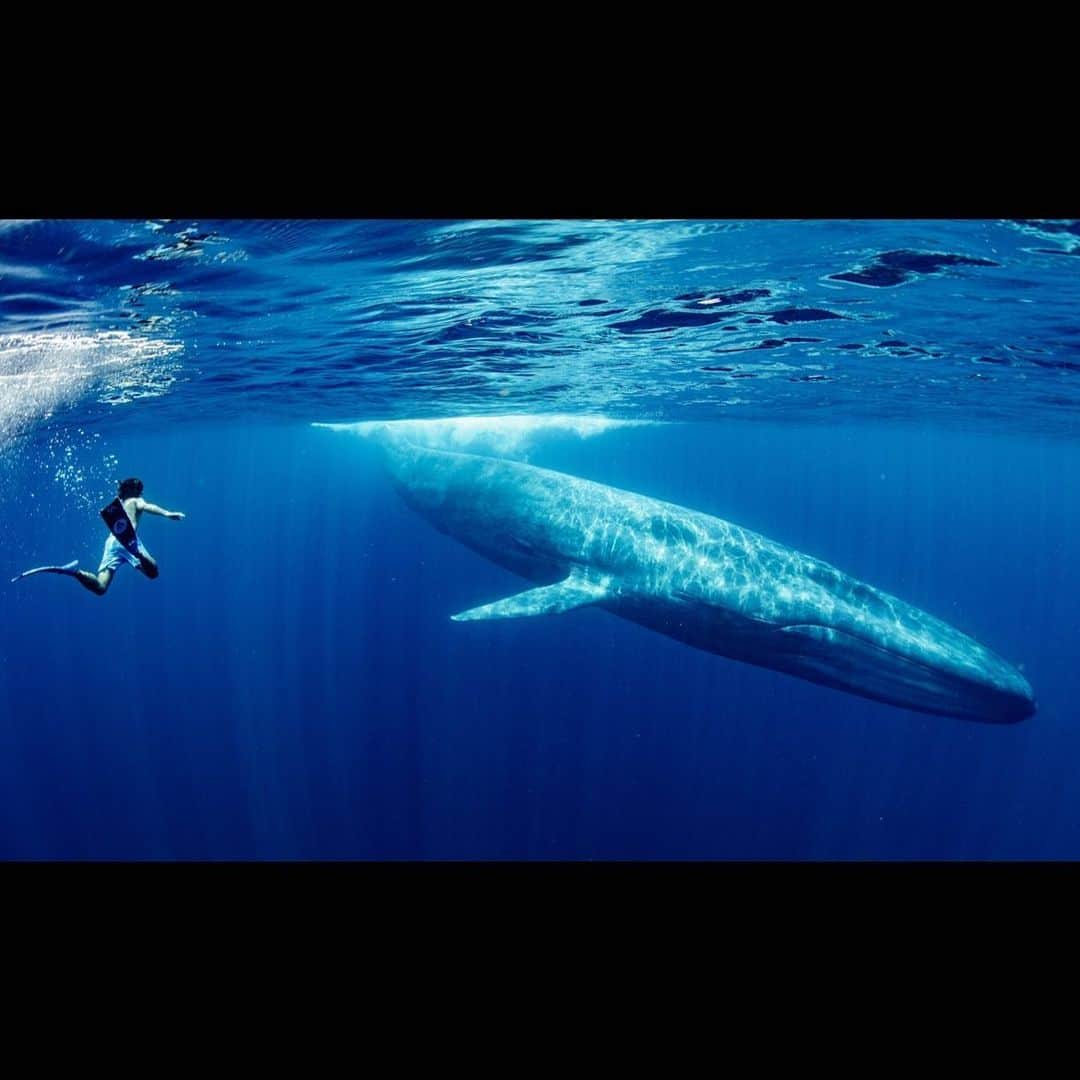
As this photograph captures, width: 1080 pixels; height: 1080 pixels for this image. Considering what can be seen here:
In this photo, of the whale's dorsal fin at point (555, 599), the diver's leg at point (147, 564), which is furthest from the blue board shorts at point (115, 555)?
the whale's dorsal fin at point (555, 599)

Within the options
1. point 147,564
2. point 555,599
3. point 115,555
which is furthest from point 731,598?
point 115,555

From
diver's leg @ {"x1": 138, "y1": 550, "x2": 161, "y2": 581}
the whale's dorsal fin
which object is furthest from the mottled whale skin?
diver's leg @ {"x1": 138, "y1": 550, "x2": 161, "y2": 581}

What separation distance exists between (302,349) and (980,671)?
45.3 feet

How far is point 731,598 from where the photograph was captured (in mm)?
10516

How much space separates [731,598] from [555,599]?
2.78 meters

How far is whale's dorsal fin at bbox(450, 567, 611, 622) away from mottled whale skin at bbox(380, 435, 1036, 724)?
3cm

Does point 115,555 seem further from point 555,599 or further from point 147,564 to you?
point 555,599

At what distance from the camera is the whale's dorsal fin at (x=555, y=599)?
1053 centimetres

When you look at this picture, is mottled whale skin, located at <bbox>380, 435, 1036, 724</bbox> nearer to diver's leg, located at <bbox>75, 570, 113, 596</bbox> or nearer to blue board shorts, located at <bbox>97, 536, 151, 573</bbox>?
blue board shorts, located at <bbox>97, 536, 151, 573</bbox>

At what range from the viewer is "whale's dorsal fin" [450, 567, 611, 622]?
34.6ft

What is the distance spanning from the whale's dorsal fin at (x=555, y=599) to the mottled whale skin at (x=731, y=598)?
26mm
